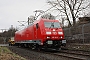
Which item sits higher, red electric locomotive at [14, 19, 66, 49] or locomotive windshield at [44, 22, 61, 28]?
locomotive windshield at [44, 22, 61, 28]

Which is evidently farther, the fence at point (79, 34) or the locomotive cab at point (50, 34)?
the fence at point (79, 34)

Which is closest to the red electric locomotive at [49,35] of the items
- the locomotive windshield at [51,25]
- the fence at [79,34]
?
the locomotive windshield at [51,25]

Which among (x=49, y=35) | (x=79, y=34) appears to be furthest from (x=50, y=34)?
(x=79, y=34)

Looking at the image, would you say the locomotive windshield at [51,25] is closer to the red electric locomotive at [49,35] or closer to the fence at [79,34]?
the red electric locomotive at [49,35]

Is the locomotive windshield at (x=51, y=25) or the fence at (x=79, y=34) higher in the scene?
the locomotive windshield at (x=51, y=25)

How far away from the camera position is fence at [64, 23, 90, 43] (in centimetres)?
2253

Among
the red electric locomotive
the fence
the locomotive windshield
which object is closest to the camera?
the red electric locomotive

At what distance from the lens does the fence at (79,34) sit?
22531 millimetres

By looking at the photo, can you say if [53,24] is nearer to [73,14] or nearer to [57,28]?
[57,28]

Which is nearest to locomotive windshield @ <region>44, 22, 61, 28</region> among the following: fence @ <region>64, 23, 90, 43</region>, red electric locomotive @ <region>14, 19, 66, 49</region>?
red electric locomotive @ <region>14, 19, 66, 49</region>

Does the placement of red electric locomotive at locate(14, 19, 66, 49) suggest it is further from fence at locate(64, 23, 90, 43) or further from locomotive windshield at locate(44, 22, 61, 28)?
fence at locate(64, 23, 90, 43)

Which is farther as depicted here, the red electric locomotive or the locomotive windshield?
the locomotive windshield

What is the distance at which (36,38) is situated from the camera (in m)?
19.5

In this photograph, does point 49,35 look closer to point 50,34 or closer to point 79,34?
point 50,34
